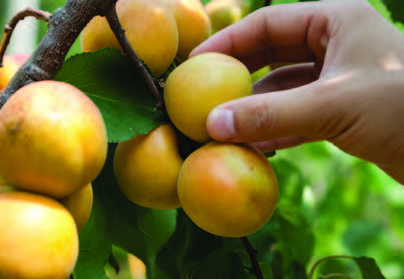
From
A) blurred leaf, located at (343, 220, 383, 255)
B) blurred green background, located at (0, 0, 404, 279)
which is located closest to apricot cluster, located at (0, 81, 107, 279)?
blurred green background, located at (0, 0, 404, 279)

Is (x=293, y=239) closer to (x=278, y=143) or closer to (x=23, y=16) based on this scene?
(x=278, y=143)

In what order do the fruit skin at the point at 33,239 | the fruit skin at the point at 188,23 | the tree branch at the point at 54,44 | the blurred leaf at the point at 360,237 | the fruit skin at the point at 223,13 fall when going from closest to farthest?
the fruit skin at the point at 33,239 < the tree branch at the point at 54,44 < the fruit skin at the point at 188,23 < the fruit skin at the point at 223,13 < the blurred leaf at the point at 360,237

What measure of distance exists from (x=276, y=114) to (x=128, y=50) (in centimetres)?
21

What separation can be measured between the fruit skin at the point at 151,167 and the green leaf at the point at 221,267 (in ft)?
0.44

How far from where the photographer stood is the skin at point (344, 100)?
0.65 meters

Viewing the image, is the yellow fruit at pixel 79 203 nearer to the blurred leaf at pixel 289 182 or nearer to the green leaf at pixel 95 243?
the green leaf at pixel 95 243

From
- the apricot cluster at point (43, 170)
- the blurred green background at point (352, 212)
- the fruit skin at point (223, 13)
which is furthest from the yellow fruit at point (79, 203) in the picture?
the blurred green background at point (352, 212)

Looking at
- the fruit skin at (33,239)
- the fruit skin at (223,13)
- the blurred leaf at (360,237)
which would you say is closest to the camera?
the fruit skin at (33,239)

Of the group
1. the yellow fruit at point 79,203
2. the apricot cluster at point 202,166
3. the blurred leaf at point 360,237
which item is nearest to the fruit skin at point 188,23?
the apricot cluster at point 202,166

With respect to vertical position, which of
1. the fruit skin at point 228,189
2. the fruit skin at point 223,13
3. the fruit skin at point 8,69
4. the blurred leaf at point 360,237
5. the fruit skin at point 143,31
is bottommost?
the blurred leaf at point 360,237

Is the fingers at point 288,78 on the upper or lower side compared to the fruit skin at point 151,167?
lower

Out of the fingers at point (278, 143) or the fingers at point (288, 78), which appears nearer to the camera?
the fingers at point (278, 143)

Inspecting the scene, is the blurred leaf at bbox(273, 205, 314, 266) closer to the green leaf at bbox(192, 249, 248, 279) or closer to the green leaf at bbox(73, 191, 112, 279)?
the green leaf at bbox(192, 249, 248, 279)

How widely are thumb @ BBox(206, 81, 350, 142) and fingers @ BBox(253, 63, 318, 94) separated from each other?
38 cm
